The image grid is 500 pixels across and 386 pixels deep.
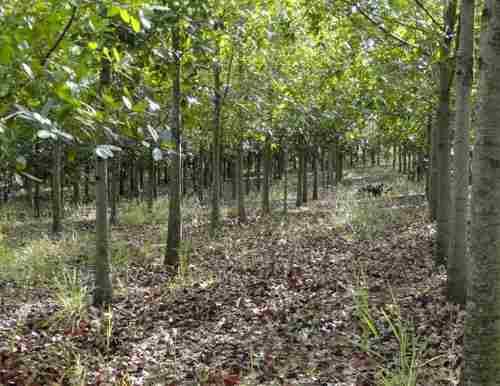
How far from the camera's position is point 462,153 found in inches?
231

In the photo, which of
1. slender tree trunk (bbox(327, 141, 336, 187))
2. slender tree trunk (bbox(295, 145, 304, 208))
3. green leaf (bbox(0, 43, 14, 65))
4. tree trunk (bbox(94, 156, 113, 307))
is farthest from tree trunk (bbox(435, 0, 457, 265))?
slender tree trunk (bbox(327, 141, 336, 187))

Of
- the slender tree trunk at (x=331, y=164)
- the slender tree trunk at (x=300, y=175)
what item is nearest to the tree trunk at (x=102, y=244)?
the slender tree trunk at (x=300, y=175)

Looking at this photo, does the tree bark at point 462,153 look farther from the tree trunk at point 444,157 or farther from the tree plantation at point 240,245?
the tree trunk at point 444,157

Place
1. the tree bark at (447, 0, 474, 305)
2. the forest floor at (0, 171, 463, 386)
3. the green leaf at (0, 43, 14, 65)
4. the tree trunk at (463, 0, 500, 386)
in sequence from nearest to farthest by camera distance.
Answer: the green leaf at (0, 43, 14, 65) < the tree trunk at (463, 0, 500, 386) < the forest floor at (0, 171, 463, 386) < the tree bark at (447, 0, 474, 305)

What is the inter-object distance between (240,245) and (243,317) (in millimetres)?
6065

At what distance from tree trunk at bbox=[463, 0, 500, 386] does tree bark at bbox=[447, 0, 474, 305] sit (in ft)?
8.78

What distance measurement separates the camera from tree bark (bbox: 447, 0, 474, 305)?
5.61m

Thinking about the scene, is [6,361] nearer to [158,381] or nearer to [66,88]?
[158,381]

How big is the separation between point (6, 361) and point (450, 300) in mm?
5505

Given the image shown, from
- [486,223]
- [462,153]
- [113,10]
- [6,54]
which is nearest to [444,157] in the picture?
[462,153]

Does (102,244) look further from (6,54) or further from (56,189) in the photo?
(56,189)

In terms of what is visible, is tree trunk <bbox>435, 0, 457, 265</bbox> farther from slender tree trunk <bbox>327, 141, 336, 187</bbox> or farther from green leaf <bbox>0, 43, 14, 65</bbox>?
slender tree trunk <bbox>327, 141, 336, 187</bbox>

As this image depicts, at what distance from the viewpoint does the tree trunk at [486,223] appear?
10.0ft

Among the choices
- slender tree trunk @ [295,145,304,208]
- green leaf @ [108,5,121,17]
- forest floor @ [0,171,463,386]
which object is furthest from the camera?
slender tree trunk @ [295,145,304,208]
